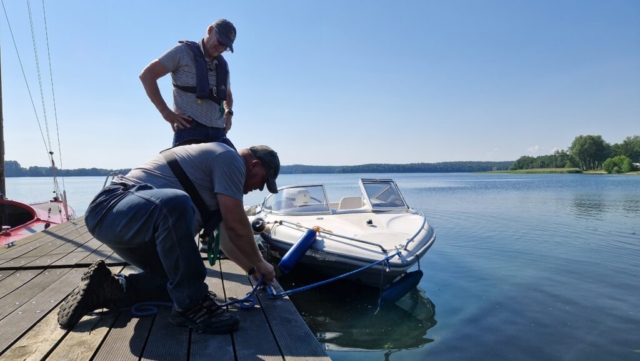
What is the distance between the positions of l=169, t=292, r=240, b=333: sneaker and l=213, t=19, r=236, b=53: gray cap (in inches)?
91.8

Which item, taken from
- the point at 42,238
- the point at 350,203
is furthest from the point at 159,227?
the point at 350,203

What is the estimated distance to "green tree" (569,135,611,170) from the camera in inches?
3258

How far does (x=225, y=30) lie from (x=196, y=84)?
22.8 inches

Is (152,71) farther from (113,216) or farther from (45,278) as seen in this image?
(45,278)

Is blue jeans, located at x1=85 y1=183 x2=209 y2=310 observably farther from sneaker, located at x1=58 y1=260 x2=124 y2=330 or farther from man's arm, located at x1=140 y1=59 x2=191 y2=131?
man's arm, located at x1=140 y1=59 x2=191 y2=131

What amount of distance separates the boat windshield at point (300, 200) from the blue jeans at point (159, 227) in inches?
216

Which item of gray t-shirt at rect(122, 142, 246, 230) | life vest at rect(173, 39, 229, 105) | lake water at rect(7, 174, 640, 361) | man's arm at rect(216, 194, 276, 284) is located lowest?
lake water at rect(7, 174, 640, 361)

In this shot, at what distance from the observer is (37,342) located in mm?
2186

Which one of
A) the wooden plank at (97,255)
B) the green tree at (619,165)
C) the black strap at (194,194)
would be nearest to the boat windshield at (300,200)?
the wooden plank at (97,255)

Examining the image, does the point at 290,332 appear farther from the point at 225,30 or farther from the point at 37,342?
the point at 225,30

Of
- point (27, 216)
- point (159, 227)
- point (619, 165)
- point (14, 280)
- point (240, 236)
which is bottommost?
point (619, 165)

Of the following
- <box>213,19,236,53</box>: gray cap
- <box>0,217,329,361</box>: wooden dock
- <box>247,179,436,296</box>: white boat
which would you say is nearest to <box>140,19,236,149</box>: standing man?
<box>213,19,236,53</box>: gray cap

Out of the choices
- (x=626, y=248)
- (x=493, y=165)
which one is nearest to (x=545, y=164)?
(x=493, y=165)

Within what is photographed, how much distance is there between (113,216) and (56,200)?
1420cm
